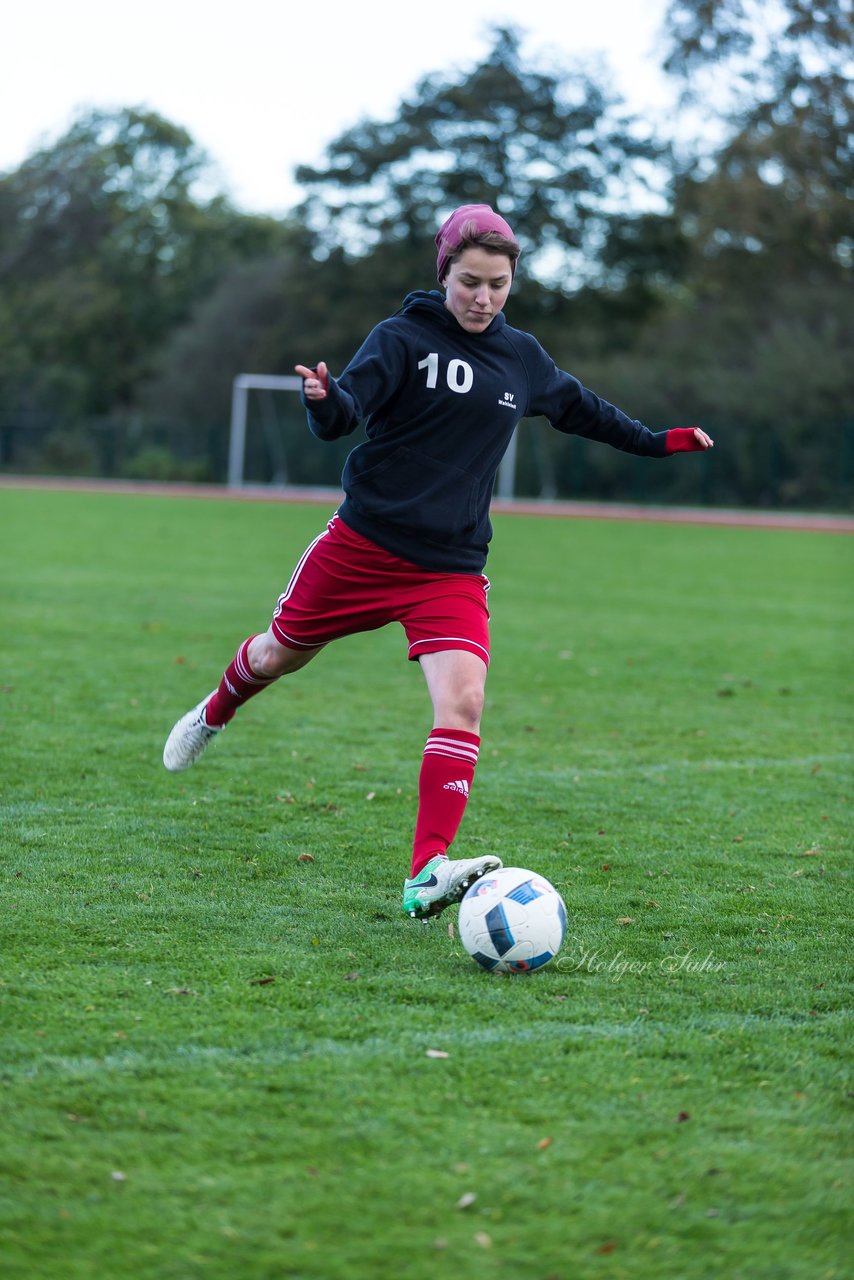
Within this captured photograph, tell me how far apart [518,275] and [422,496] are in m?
42.5

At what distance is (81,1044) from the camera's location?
3127mm

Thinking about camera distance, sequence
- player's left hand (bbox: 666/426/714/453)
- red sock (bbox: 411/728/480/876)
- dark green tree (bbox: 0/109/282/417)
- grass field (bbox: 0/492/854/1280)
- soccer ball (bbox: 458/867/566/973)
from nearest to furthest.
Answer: grass field (bbox: 0/492/854/1280), soccer ball (bbox: 458/867/566/973), red sock (bbox: 411/728/480/876), player's left hand (bbox: 666/426/714/453), dark green tree (bbox: 0/109/282/417)

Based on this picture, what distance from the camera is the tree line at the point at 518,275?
40.0m

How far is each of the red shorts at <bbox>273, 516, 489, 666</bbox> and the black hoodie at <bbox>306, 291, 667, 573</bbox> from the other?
5cm

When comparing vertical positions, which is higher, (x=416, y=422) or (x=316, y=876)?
(x=416, y=422)

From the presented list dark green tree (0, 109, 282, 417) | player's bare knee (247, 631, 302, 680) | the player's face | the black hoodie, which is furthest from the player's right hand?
dark green tree (0, 109, 282, 417)

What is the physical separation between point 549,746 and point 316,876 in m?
2.61

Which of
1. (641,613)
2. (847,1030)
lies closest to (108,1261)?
(847,1030)

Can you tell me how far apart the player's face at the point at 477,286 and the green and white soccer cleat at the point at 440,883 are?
1.62 metres

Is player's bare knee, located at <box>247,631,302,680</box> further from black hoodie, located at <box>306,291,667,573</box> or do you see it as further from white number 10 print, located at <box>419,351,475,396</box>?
white number 10 print, located at <box>419,351,475,396</box>

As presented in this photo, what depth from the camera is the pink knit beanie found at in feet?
14.3

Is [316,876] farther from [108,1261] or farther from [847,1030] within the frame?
[108,1261]

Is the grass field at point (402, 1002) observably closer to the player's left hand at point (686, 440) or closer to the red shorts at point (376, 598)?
the red shorts at point (376, 598)

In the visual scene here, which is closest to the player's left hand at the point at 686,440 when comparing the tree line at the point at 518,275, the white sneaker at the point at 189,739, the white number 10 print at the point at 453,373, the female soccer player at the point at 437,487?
the female soccer player at the point at 437,487
